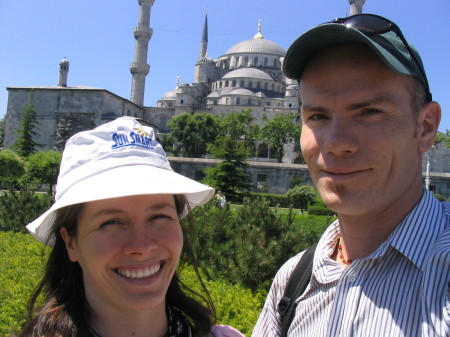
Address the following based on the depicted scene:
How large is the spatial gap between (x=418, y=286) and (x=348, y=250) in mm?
342

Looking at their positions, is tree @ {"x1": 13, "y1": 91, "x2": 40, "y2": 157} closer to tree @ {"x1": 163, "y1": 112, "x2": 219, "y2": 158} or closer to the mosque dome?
tree @ {"x1": 163, "y1": 112, "x2": 219, "y2": 158}

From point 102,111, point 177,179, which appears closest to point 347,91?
point 177,179

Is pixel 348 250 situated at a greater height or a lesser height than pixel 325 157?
lesser

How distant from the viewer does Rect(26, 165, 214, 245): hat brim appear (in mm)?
1625

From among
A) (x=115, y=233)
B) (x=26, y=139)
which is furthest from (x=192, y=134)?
(x=115, y=233)

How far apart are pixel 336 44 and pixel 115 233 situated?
1077 mm

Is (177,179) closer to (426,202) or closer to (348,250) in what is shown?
(348,250)

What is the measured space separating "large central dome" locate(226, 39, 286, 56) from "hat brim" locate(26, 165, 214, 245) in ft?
240

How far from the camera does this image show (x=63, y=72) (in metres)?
40.6

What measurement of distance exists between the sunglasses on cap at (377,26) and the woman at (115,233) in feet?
2.85

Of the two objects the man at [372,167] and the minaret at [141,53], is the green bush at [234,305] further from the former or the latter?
the minaret at [141,53]

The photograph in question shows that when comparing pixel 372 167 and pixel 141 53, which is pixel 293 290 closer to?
pixel 372 167

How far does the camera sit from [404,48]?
1.53 metres

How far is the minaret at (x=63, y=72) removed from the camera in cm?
4059
